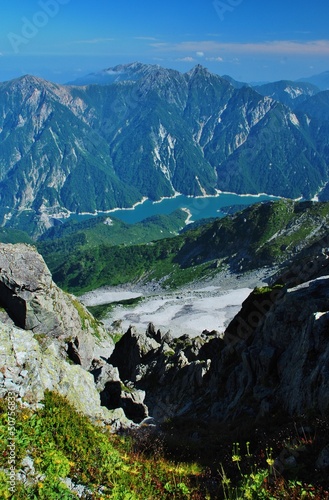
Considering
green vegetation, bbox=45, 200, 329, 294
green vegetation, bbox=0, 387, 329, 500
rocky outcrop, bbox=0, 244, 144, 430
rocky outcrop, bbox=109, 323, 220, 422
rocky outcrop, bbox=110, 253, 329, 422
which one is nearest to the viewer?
green vegetation, bbox=0, 387, 329, 500

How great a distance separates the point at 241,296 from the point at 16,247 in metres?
77.4

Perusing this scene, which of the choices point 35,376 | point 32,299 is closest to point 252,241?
point 32,299

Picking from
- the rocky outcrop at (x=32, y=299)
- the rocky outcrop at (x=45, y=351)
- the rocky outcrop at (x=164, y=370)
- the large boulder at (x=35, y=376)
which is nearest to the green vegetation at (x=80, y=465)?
the large boulder at (x=35, y=376)

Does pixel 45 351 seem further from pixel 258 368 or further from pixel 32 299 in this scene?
pixel 32 299

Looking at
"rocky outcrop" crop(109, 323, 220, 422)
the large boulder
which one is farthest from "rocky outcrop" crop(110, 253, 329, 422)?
the large boulder

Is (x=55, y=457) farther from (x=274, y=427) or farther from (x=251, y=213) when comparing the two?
(x=251, y=213)

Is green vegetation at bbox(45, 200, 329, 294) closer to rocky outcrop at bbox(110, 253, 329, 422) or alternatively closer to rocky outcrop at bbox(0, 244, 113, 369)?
rocky outcrop at bbox(0, 244, 113, 369)

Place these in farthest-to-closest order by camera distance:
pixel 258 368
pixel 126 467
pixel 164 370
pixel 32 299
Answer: pixel 32 299 → pixel 164 370 → pixel 258 368 → pixel 126 467

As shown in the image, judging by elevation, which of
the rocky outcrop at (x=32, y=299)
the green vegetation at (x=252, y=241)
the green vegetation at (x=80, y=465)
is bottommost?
the green vegetation at (x=252, y=241)

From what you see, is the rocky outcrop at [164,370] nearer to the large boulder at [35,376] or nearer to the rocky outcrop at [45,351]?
the rocky outcrop at [45,351]

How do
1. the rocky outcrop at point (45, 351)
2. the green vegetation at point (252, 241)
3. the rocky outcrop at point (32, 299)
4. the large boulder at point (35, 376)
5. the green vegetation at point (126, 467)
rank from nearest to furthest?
1. the green vegetation at point (126, 467)
2. the large boulder at point (35, 376)
3. the rocky outcrop at point (45, 351)
4. the rocky outcrop at point (32, 299)
5. the green vegetation at point (252, 241)

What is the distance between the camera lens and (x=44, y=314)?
41688 millimetres

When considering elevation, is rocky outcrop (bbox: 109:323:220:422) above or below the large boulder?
below

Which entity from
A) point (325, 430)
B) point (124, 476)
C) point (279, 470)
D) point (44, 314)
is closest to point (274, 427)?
point (325, 430)
